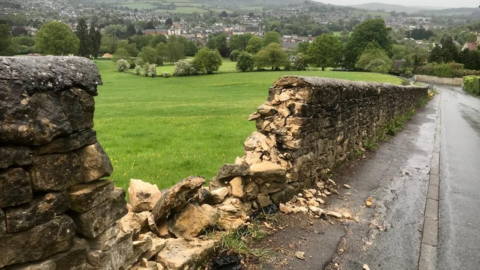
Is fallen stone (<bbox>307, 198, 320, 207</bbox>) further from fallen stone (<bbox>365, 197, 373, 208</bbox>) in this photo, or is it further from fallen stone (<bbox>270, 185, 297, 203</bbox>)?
fallen stone (<bbox>365, 197, 373, 208</bbox>)

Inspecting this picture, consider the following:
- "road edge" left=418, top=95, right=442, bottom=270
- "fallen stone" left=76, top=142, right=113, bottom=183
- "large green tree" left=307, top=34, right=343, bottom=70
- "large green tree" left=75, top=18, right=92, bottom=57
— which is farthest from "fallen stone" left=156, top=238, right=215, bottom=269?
"large green tree" left=75, top=18, right=92, bottom=57

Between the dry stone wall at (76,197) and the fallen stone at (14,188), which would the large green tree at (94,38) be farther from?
the fallen stone at (14,188)

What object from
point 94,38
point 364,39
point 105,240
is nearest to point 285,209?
point 105,240

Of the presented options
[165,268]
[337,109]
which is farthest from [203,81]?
[165,268]

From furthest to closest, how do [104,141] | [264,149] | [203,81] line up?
[203,81], [104,141], [264,149]

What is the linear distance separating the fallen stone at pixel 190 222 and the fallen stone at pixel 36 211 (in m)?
1.80

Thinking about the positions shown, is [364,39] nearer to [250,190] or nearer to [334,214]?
[334,214]

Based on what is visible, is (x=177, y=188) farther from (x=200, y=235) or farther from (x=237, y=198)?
(x=237, y=198)

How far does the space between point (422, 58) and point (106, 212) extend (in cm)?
10393

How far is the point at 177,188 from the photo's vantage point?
14.7 ft

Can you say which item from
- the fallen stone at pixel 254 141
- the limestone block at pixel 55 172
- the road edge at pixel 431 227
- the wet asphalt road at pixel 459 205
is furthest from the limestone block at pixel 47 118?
the wet asphalt road at pixel 459 205

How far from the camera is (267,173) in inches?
233

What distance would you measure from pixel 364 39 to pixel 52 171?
102703mm

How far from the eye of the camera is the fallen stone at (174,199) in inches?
175
